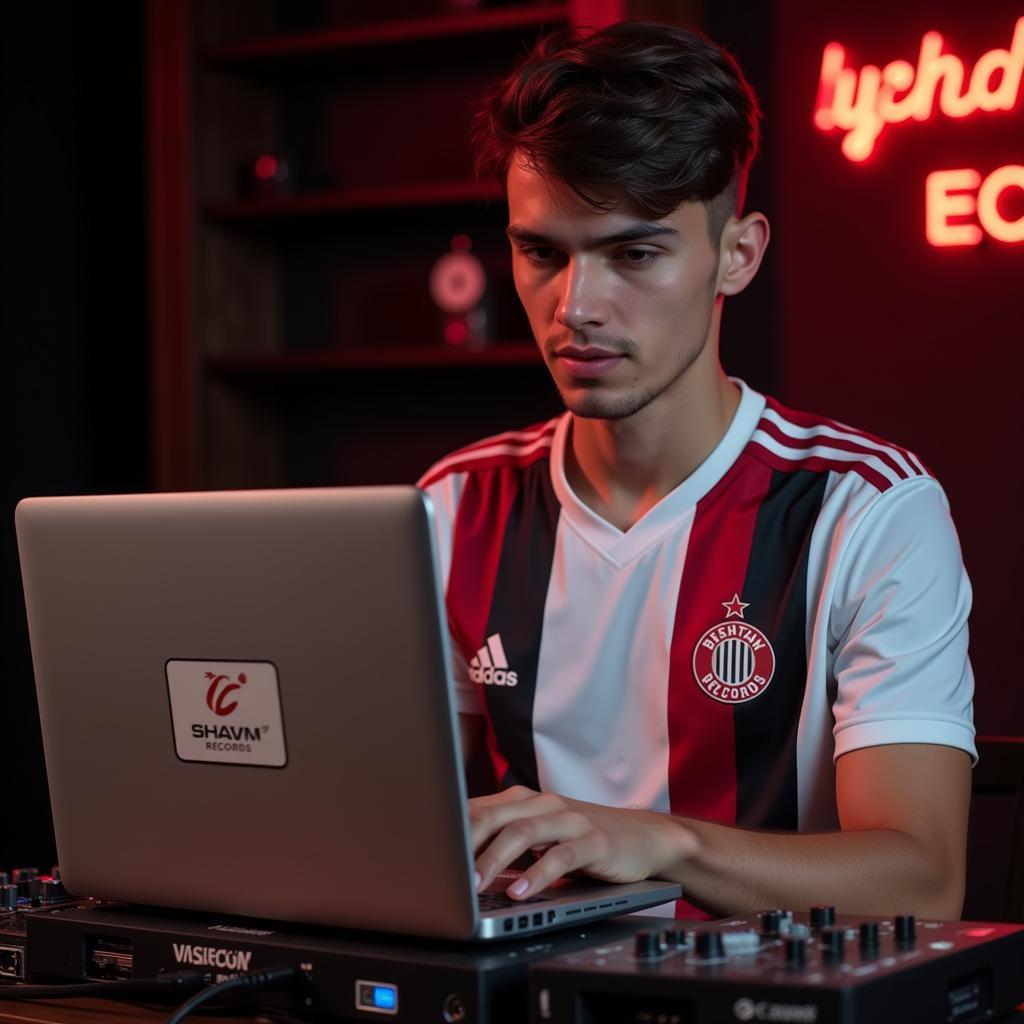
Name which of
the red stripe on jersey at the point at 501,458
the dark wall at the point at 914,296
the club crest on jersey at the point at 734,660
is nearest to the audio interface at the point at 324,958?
the club crest on jersey at the point at 734,660

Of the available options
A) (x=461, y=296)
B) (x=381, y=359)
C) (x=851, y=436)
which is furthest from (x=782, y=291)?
(x=851, y=436)

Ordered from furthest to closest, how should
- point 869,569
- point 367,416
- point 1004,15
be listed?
point 367,416
point 1004,15
point 869,569

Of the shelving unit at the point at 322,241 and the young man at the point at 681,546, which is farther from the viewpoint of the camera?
the shelving unit at the point at 322,241

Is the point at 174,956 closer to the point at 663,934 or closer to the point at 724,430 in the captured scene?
the point at 663,934

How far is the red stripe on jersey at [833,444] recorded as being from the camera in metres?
1.80

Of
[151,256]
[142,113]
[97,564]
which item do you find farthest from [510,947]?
[142,113]

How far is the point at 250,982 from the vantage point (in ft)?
3.39

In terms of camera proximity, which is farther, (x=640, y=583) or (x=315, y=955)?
(x=640, y=583)

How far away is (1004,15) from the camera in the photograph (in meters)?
3.08

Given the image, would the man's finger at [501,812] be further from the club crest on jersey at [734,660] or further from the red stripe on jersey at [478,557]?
the red stripe on jersey at [478,557]

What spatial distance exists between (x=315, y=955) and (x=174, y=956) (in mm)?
137

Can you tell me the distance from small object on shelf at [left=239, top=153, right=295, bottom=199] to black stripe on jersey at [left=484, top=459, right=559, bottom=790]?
74.0 inches

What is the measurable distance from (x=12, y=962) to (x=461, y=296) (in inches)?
97.9

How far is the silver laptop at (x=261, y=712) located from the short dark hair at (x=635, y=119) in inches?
32.6
